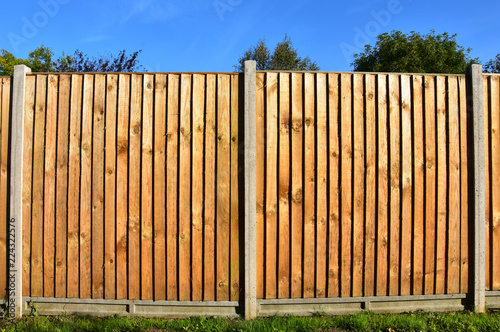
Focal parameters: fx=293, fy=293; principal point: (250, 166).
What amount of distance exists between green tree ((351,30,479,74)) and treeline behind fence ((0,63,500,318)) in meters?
Answer: 15.7

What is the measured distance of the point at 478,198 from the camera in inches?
133

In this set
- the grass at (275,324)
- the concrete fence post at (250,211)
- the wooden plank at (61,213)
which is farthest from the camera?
the wooden plank at (61,213)

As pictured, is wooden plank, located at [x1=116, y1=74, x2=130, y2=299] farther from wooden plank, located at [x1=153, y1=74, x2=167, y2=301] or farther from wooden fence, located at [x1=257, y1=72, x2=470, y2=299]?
wooden fence, located at [x1=257, y1=72, x2=470, y2=299]

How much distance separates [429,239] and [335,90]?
2032mm

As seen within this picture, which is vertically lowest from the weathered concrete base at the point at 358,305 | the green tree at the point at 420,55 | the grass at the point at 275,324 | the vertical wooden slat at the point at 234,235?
the grass at the point at 275,324

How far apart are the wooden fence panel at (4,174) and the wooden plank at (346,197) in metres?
3.81

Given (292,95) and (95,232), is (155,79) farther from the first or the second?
(95,232)

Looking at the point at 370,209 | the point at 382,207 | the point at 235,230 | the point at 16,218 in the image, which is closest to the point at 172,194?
the point at 235,230

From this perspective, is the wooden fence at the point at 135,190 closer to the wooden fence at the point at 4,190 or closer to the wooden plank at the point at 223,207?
the wooden plank at the point at 223,207

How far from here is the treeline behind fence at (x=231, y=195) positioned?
3252 mm

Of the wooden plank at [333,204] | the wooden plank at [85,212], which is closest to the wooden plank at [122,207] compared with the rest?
the wooden plank at [85,212]

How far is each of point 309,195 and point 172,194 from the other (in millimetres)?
1531

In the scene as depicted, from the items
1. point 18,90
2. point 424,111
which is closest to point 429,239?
point 424,111

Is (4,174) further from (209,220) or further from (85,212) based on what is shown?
(209,220)
